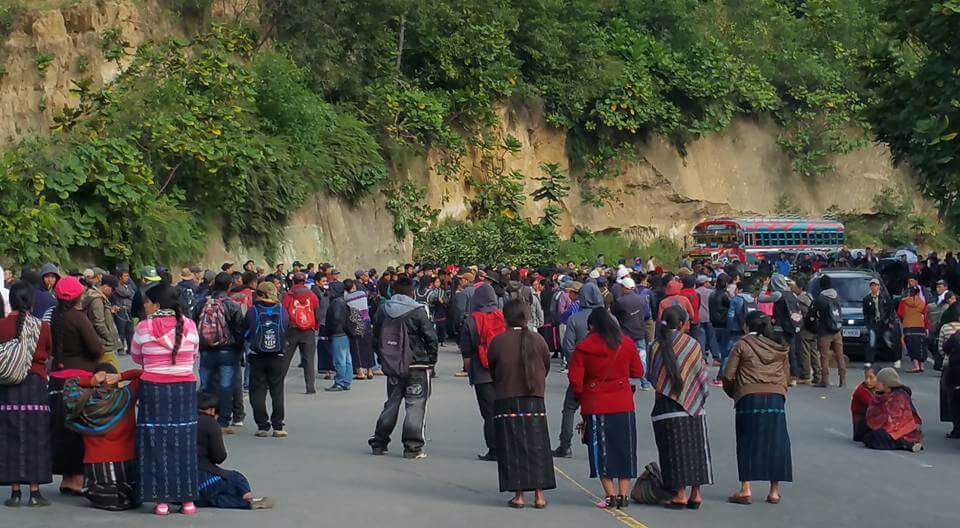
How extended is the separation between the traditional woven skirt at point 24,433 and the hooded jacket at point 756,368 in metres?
5.76

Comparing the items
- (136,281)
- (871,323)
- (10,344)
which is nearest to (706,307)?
(871,323)

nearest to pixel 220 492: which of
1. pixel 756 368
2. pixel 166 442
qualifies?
pixel 166 442

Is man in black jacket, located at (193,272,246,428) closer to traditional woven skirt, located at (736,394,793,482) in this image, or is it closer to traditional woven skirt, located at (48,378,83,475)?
traditional woven skirt, located at (48,378,83,475)

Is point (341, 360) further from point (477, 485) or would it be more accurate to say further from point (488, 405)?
point (477, 485)

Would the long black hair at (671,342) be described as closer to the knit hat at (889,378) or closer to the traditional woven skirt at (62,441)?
the knit hat at (889,378)

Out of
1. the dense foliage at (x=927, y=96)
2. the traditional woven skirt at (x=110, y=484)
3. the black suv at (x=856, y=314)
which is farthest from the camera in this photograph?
the black suv at (x=856, y=314)

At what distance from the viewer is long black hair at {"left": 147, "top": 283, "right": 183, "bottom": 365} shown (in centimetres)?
1085

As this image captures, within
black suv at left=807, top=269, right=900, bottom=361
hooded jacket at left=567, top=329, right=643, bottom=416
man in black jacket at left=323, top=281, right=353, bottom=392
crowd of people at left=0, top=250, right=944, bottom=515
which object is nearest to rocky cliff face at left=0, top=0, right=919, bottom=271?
man in black jacket at left=323, top=281, right=353, bottom=392

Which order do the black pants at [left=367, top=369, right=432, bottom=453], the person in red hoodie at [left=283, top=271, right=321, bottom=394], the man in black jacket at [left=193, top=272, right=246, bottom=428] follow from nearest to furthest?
the black pants at [left=367, top=369, right=432, bottom=453] < the man in black jacket at [left=193, top=272, right=246, bottom=428] < the person in red hoodie at [left=283, top=271, right=321, bottom=394]

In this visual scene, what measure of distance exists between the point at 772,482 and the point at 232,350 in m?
6.46

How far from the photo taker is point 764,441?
38.5 ft

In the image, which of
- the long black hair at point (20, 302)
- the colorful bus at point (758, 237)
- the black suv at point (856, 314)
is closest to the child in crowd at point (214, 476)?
the long black hair at point (20, 302)

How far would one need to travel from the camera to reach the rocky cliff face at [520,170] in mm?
31031

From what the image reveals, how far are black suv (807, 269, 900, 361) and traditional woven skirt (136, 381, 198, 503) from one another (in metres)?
15.2
